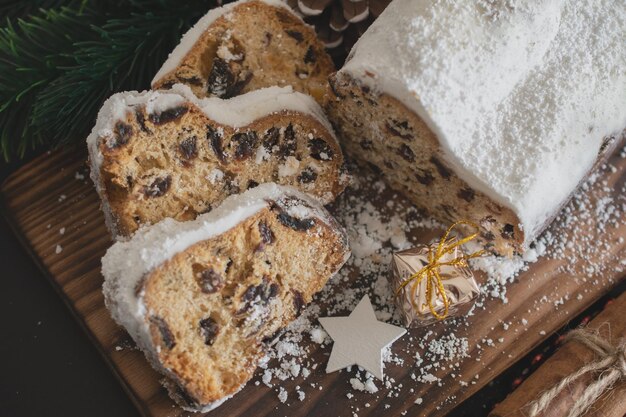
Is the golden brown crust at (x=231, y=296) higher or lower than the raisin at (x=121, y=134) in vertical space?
lower

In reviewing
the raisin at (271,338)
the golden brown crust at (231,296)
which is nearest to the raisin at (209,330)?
the golden brown crust at (231,296)

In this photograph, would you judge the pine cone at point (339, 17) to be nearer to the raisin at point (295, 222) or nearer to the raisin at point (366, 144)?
the raisin at point (366, 144)

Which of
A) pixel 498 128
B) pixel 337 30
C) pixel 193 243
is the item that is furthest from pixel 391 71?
pixel 193 243

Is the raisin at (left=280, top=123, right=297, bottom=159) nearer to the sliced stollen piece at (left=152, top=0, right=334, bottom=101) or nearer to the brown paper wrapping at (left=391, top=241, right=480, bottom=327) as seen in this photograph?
the sliced stollen piece at (left=152, top=0, right=334, bottom=101)

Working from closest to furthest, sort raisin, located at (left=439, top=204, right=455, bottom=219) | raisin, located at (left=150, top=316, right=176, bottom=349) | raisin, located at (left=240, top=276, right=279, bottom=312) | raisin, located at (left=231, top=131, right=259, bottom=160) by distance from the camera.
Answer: raisin, located at (left=150, top=316, right=176, bottom=349)
raisin, located at (left=240, top=276, right=279, bottom=312)
raisin, located at (left=231, top=131, right=259, bottom=160)
raisin, located at (left=439, top=204, right=455, bottom=219)

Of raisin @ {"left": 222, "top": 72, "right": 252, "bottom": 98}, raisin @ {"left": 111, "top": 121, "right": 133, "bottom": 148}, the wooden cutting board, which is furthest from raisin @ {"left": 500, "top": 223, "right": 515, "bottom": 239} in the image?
raisin @ {"left": 111, "top": 121, "right": 133, "bottom": 148}

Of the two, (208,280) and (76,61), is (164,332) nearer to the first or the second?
(208,280)

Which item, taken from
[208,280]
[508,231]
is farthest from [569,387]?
[208,280]
